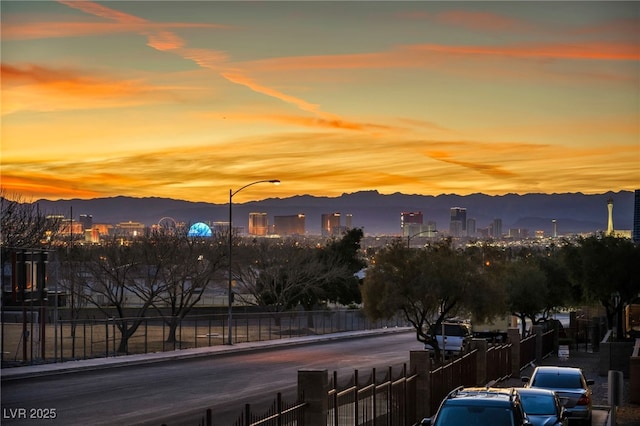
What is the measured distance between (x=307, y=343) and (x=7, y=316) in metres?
22.9

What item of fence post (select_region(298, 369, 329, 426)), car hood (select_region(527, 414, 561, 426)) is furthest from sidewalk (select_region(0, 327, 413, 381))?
fence post (select_region(298, 369, 329, 426))

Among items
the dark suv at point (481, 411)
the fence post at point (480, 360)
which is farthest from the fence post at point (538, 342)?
the dark suv at point (481, 411)

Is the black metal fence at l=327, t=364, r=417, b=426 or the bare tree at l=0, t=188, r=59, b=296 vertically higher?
the bare tree at l=0, t=188, r=59, b=296

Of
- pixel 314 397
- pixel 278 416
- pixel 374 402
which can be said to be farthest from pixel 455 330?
pixel 278 416

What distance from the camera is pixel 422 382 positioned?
23828 mm

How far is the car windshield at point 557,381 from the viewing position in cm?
2627

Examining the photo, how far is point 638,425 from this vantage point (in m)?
27.1

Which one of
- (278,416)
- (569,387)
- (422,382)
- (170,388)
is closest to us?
(278,416)

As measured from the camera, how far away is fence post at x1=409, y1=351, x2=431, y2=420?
23586 mm

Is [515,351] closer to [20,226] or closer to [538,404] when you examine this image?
[538,404]

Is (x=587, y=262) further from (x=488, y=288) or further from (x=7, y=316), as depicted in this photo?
(x=7, y=316)

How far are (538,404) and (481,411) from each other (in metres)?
5.17

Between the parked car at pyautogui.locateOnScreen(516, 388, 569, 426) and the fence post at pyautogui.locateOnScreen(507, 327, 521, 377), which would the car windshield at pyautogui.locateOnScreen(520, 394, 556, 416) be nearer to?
the parked car at pyautogui.locateOnScreen(516, 388, 569, 426)

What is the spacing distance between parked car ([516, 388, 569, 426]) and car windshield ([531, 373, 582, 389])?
4.08m
